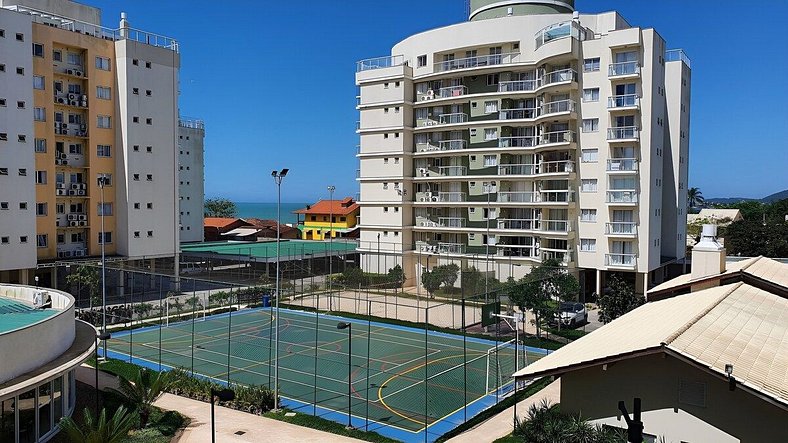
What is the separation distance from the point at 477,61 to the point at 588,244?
16.7 metres

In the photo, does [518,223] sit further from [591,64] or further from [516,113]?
[591,64]

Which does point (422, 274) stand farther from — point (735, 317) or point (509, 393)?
point (735, 317)

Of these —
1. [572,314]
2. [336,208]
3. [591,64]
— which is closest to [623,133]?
[591,64]

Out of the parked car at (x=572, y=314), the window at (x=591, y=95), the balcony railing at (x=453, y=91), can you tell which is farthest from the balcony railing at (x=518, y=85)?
the parked car at (x=572, y=314)

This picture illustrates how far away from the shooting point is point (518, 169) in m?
46.8

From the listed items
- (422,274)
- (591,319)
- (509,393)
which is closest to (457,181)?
(422,274)

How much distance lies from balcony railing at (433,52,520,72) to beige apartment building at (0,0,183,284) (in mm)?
21164

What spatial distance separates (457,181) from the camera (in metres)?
50.3

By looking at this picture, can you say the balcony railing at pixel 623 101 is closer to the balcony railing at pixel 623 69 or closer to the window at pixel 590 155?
the balcony railing at pixel 623 69

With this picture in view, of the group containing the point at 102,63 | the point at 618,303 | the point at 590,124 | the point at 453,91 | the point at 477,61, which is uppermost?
the point at 477,61

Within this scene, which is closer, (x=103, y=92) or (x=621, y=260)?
(x=621, y=260)

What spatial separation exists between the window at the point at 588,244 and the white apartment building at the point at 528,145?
70 mm

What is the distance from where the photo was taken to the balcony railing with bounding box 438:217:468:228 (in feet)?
164

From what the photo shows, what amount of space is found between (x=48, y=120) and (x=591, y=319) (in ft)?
124
